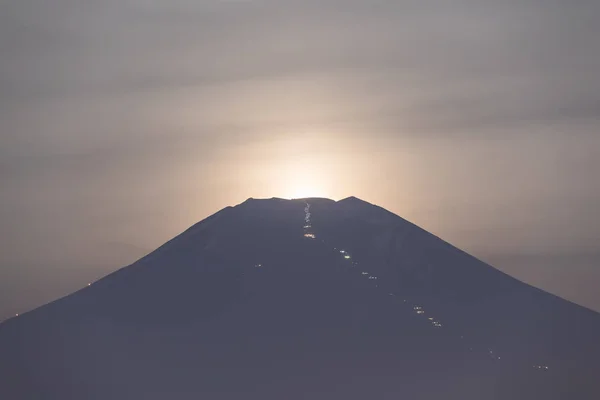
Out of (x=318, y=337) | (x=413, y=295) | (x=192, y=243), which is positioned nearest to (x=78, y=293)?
(x=192, y=243)

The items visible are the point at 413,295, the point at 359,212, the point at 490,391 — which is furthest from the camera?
the point at 359,212

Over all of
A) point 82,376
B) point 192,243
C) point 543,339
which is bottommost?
point 82,376

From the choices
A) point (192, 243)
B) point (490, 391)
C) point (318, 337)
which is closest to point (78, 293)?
point (192, 243)

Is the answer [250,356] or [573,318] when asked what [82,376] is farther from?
[573,318]

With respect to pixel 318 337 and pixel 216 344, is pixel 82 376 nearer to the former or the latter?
pixel 216 344

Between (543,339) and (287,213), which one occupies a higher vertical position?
(287,213)

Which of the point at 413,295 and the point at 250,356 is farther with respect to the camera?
the point at 413,295

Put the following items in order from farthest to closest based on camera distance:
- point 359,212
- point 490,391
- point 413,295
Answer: point 359,212 → point 413,295 → point 490,391
